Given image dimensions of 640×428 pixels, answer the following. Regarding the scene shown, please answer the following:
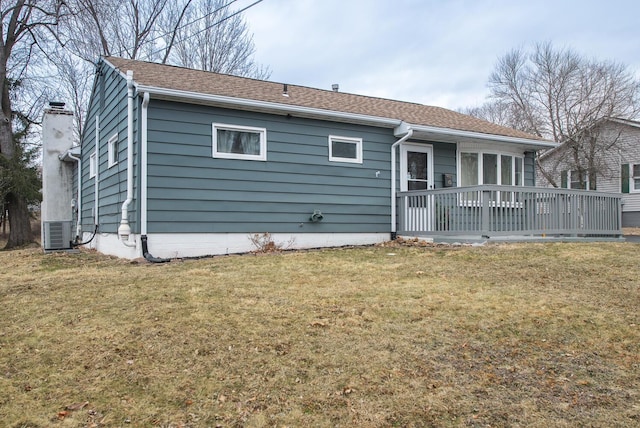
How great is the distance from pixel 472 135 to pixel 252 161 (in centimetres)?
522

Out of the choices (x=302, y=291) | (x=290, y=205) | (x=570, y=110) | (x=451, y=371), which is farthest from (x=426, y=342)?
(x=570, y=110)

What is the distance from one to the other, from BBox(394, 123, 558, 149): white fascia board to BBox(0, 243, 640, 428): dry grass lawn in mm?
4805

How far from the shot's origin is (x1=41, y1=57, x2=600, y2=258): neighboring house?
7949 millimetres

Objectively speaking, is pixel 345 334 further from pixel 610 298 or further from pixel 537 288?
pixel 610 298

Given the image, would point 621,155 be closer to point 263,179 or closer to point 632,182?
point 632,182

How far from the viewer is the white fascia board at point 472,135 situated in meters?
10.0

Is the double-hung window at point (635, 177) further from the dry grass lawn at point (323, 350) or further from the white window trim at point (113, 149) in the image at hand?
the white window trim at point (113, 149)

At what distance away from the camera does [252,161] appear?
870 centimetres

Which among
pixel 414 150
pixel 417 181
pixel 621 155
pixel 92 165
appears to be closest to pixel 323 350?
pixel 417 181

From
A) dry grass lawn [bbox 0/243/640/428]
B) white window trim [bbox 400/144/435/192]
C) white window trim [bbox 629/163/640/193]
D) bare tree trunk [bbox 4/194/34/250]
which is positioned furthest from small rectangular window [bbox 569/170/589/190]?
bare tree trunk [bbox 4/194/34/250]

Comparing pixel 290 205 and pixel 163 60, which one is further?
Result: pixel 163 60

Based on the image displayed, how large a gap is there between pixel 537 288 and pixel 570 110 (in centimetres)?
2143

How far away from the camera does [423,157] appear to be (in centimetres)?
1092

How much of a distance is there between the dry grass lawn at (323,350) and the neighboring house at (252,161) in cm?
238
